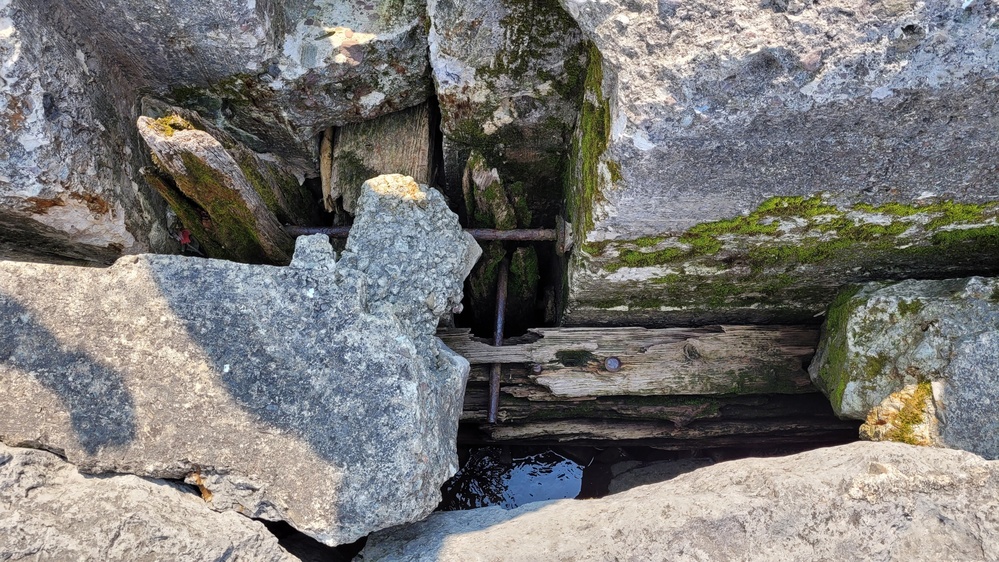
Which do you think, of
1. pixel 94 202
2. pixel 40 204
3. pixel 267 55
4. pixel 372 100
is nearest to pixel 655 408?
pixel 372 100

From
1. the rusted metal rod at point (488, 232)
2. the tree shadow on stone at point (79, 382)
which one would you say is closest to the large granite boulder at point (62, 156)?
the tree shadow on stone at point (79, 382)

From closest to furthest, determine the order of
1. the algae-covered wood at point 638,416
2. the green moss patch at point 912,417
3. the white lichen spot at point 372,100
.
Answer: the green moss patch at point 912,417
the white lichen spot at point 372,100
the algae-covered wood at point 638,416

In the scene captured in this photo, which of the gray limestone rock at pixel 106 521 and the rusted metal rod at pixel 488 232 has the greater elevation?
the rusted metal rod at pixel 488 232

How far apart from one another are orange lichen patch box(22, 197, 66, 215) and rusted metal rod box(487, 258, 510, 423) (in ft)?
5.40

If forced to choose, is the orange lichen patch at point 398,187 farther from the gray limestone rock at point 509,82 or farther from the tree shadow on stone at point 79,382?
the tree shadow on stone at point 79,382

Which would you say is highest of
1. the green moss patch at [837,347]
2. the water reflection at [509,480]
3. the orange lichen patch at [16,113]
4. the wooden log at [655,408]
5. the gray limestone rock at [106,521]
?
the orange lichen patch at [16,113]

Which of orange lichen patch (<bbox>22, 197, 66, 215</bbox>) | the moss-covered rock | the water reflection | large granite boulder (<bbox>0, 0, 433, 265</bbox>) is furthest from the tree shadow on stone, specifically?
the water reflection

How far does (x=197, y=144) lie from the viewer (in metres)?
1.99

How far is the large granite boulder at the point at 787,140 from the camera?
1.54 metres

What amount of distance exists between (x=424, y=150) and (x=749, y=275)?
1.41m

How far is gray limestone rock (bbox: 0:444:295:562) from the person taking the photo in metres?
1.66

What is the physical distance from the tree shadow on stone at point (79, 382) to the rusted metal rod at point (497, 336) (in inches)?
52.6

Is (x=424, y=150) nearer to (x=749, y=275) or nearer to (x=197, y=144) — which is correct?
(x=197, y=144)

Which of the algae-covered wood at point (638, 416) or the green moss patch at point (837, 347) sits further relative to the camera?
A: the algae-covered wood at point (638, 416)
